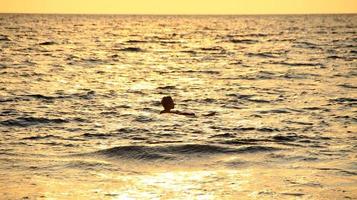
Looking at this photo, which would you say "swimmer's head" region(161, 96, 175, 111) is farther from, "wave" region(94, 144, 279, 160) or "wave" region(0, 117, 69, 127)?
"wave" region(0, 117, 69, 127)

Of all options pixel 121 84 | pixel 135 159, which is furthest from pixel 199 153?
pixel 121 84

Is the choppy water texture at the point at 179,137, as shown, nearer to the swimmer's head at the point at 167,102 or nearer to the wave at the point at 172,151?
the wave at the point at 172,151

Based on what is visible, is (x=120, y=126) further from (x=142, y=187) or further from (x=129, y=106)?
(x=142, y=187)

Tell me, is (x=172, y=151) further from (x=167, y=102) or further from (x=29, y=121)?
(x=29, y=121)

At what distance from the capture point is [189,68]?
41.6 m

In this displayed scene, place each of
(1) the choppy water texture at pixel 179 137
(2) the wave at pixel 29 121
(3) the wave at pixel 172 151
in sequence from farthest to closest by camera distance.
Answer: (2) the wave at pixel 29 121
(3) the wave at pixel 172 151
(1) the choppy water texture at pixel 179 137

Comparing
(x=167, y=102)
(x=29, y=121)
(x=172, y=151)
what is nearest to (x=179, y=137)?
(x=167, y=102)

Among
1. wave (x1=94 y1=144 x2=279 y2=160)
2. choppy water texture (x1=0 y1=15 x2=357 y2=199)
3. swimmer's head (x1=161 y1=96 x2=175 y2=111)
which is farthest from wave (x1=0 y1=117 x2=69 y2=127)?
wave (x1=94 y1=144 x2=279 y2=160)

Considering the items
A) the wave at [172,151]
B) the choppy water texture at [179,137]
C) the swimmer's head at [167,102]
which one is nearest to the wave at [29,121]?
the choppy water texture at [179,137]

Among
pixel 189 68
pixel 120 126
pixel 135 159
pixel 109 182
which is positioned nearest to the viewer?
pixel 109 182

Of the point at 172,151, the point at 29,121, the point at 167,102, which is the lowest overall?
the point at 172,151

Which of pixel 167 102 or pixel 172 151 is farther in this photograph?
pixel 167 102

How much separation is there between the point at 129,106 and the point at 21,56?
28753mm

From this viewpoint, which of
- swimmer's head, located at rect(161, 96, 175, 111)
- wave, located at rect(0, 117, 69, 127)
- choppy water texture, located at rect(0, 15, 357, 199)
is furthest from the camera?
wave, located at rect(0, 117, 69, 127)
